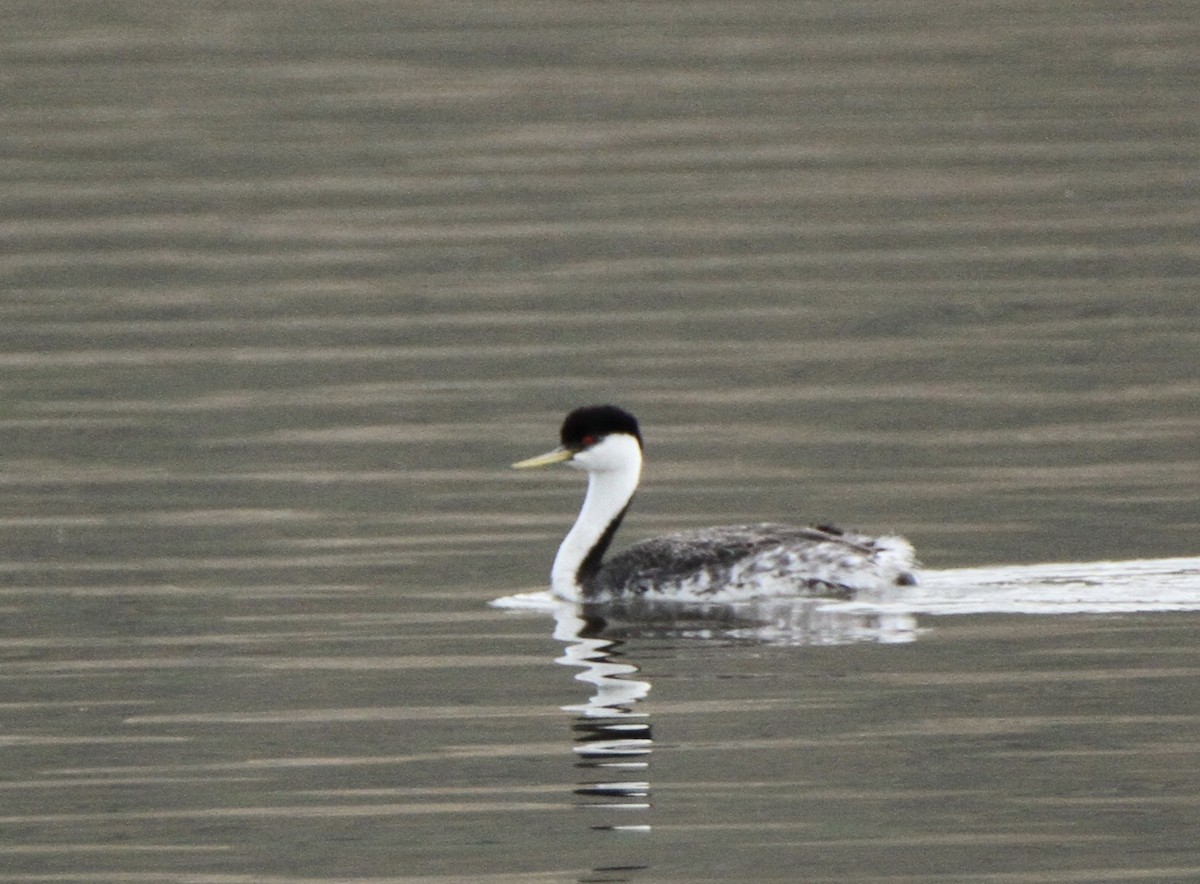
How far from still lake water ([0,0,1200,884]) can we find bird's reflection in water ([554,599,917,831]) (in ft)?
0.16

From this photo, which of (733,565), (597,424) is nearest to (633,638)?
(733,565)

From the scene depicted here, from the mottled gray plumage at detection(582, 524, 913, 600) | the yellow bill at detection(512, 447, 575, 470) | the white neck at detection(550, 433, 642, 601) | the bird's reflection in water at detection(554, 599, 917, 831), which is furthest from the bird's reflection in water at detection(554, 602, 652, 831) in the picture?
the yellow bill at detection(512, 447, 575, 470)

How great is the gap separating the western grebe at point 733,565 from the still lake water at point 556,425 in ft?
0.92

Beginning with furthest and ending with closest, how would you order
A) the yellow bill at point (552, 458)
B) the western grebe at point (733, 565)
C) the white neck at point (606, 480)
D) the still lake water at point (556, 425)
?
the yellow bill at point (552, 458) → the white neck at point (606, 480) → the western grebe at point (733, 565) → the still lake water at point (556, 425)

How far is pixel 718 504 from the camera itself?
1557cm

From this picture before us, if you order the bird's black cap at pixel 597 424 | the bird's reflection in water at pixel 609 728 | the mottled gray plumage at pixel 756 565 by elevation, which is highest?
the bird's black cap at pixel 597 424

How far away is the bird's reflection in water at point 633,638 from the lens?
10.5 metres

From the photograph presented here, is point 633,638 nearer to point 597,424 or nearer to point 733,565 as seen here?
point 733,565

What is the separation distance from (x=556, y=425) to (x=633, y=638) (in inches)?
176

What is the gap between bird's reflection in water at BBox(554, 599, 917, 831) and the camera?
34.3ft

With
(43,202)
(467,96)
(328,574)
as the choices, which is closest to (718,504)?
(328,574)

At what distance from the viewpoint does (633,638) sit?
1316 cm

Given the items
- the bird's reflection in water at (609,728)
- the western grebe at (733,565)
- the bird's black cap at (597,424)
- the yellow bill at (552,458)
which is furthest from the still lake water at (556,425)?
the bird's black cap at (597,424)

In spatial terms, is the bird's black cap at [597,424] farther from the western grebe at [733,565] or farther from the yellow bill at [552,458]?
the western grebe at [733,565]
